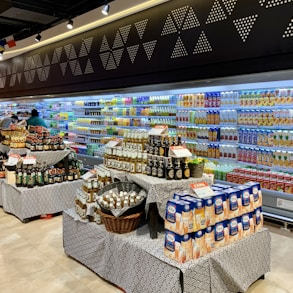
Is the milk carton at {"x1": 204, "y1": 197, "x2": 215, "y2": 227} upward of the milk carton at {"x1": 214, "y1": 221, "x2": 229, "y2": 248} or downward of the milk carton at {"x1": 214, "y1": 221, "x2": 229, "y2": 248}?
upward

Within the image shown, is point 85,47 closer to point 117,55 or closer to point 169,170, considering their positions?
point 117,55

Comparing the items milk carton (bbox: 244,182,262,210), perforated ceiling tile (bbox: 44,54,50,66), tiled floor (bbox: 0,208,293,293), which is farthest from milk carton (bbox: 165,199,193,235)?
perforated ceiling tile (bbox: 44,54,50,66)

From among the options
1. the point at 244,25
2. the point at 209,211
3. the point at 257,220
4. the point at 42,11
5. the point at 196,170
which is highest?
the point at 42,11

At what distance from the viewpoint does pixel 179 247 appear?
245cm

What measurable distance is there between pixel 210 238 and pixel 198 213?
0.29m

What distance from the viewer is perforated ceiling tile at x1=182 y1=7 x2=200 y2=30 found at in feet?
15.1

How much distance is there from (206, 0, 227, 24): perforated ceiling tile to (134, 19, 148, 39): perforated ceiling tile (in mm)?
1387

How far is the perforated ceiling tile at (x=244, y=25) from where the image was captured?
12.9 ft

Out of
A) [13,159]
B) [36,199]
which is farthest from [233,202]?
[13,159]

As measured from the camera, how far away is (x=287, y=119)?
468 centimetres

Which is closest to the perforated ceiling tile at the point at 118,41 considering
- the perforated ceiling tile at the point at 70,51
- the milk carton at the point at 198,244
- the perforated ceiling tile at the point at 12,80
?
the perforated ceiling tile at the point at 70,51

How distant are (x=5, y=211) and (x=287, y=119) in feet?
16.1

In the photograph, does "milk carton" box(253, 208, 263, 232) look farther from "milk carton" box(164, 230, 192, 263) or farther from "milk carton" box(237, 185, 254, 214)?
"milk carton" box(164, 230, 192, 263)

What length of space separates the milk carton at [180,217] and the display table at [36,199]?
3.14m
